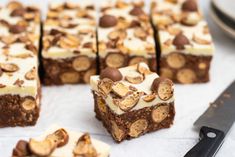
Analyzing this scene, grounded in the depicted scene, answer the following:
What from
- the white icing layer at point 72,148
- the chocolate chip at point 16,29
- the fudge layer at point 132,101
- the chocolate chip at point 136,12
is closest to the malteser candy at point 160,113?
the fudge layer at point 132,101

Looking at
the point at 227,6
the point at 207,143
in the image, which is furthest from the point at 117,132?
the point at 227,6

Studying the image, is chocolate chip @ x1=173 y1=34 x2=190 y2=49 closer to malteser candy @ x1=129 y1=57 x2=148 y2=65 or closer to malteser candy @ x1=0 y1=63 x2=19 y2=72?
malteser candy @ x1=129 y1=57 x2=148 y2=65

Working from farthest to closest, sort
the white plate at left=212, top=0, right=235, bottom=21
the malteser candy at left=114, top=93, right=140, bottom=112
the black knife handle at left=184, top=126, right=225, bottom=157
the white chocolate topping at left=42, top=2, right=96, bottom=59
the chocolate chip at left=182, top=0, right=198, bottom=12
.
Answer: the chocolate chip at left=182, top=0, right=198, bottom=12, the white plate at left=212, top=0, right=235, bottom=21, the white chocolate topping at left=42, top=2, right=96, bottom=59, the malteser candy at left=114, top=93, right=140, bottom=112, the black knife handle at left=184, top=126, right=225, bottom=157

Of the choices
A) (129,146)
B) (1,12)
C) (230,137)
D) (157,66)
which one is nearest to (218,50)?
(157,66)

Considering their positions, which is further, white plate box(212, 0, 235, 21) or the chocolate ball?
white plate box(212, 0, 235, 21)

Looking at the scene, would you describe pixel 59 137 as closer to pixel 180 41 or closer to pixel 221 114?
pixel 221 114

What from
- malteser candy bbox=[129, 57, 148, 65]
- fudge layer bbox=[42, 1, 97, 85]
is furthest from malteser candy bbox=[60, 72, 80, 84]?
malteser candy bbox=[129, 57, 148, 65]

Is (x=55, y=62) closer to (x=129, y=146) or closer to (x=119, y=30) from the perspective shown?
(x=119, y=30)
